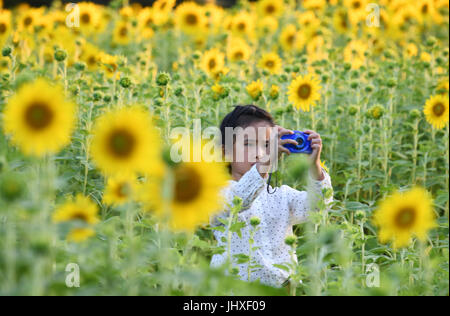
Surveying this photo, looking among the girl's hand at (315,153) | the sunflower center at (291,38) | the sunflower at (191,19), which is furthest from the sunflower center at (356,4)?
the girl's hand at (315,153)

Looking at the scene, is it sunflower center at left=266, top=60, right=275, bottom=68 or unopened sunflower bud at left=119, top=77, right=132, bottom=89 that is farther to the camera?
sunflower center at left=266, top=60, right=275, bottom=68

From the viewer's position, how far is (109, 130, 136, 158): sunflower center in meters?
1.30

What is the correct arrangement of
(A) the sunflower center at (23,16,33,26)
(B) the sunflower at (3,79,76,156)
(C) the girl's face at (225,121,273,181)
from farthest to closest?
1. (A) the sunflower center at (23,16,33,26)
2. (C) the girl's face at (225,121,273,181)
3. (B) the sunflower at (3,79,76,156)

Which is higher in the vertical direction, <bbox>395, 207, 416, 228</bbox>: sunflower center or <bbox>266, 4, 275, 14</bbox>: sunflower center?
<bbox>266, 4, 275, 14</bbox>: sunflower center

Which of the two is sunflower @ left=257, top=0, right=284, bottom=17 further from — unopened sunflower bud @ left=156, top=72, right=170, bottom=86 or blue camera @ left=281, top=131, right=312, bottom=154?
blue camera @ left=281, top=131, right=312, bottom=154

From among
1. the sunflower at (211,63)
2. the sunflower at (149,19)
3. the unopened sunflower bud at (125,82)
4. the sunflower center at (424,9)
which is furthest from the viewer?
the sunflower center at (424,9)

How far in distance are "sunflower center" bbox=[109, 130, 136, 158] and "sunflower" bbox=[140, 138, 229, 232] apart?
9 centimetres

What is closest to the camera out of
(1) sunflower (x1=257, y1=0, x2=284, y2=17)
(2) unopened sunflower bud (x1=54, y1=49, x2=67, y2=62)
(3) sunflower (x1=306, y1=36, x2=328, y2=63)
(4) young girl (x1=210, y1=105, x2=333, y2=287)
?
(4) young girl (x1=210, y1=105, x2=333, y2=287)

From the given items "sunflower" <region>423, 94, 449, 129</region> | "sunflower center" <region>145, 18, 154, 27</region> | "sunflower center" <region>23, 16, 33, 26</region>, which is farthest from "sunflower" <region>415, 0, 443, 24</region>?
"sunflower center" <region>23, 16, 33, 26</region>

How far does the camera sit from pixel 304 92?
3.18 m

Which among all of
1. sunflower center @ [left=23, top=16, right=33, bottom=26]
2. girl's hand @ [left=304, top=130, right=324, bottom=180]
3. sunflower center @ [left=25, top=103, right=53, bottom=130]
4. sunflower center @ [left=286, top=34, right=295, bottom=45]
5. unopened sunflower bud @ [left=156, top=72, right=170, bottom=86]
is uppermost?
sunflower center @ [left=286, top=34, right=295, bottom=45]

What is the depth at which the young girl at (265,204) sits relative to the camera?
2154mm

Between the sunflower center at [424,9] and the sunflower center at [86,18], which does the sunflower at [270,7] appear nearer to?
the sunflower center at [424,9]

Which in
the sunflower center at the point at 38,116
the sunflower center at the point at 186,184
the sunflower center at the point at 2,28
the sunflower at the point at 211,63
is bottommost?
the sunflower center at the point at 186,184
